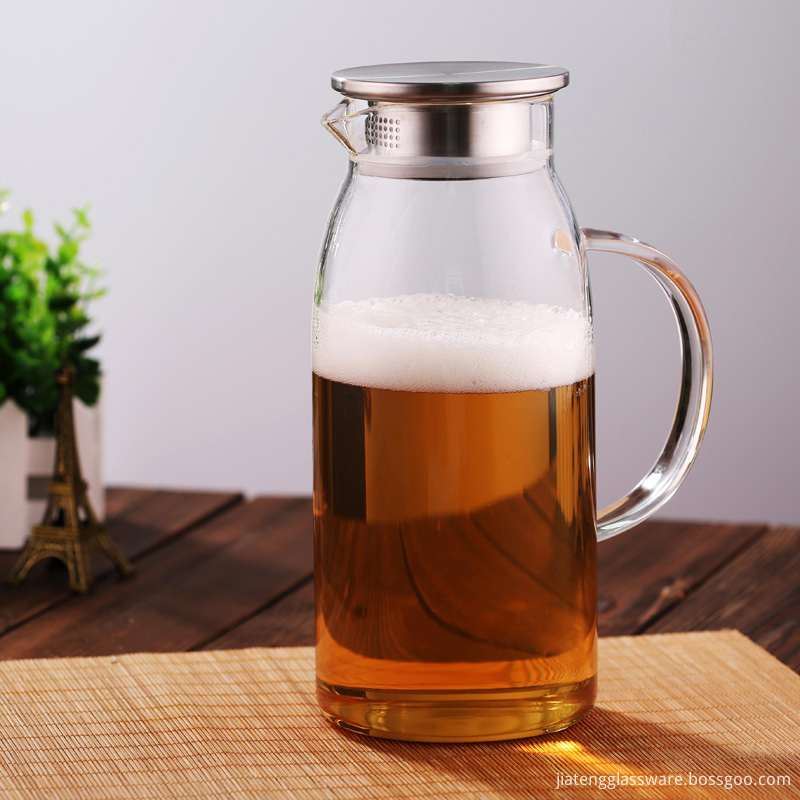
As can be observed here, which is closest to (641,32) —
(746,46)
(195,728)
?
(746,46)

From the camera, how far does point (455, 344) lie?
68 cm

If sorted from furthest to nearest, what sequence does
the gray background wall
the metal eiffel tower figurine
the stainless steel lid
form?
the gray background wall, the metal eiffel tower figurine, the stainless steel lid

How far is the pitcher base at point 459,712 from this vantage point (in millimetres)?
712

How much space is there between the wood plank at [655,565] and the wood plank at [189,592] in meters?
0.27

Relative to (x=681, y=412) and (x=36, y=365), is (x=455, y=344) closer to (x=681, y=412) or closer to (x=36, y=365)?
(x=681, y=412)

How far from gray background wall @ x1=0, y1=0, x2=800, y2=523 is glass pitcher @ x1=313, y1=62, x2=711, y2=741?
1.13 m

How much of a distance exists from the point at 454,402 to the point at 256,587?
447 mm

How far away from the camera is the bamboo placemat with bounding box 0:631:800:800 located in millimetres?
676

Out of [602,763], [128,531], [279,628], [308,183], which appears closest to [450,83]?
[602,763]

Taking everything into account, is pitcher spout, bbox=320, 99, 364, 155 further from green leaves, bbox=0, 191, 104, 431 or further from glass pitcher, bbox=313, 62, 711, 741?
green leaves, bbox=0, 191, 104, 431

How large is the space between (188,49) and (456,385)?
1.36 m

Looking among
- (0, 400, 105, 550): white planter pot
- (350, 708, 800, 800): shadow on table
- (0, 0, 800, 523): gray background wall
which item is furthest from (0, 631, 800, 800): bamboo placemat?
(0, 0, 800, 523): gray background wall

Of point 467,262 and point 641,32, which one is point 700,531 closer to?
point 467,262

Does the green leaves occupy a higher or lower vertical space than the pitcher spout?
lower
